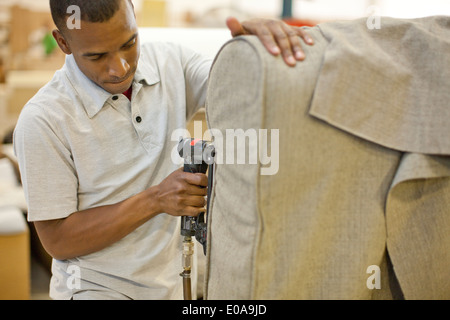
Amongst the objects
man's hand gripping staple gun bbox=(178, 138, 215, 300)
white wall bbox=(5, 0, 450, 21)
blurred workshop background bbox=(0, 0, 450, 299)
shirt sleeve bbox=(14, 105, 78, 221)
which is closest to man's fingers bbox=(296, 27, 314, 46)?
man's hand gripping staple gun bbox=(178, 138, 215, 300)

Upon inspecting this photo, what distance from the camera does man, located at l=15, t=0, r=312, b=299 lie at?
45.3 inches

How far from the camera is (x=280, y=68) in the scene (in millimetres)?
811

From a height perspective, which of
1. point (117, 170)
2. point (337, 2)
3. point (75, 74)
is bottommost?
point (117, 170)

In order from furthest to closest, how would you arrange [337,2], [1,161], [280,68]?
[337,2], [1,161], [280,68]

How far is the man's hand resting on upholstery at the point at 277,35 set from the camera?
0.84 m

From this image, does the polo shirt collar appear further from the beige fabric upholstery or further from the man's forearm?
the beige fabric upholstery

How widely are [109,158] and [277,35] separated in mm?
562

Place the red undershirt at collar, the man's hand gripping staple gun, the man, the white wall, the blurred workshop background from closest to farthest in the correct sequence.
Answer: the man's hand gripping staple gun → the man → the red undershirt at collar → the blurred workshop background → the white wall

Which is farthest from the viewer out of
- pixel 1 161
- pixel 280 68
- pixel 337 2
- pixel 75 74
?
pixel 337 2

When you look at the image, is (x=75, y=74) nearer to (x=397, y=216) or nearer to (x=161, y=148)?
(x=161, y=148)

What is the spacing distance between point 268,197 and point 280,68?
0.68 feet

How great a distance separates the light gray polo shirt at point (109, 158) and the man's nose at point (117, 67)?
0.07 m

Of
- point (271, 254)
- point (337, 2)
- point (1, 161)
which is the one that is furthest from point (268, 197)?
point (337, 2)

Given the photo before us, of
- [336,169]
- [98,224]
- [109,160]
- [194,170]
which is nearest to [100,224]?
[98,224]
